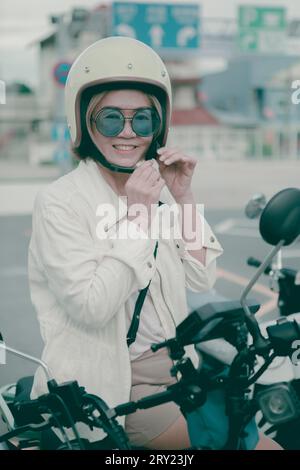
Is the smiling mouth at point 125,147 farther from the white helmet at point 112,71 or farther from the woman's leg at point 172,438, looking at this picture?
the woman's leg at point 172,438

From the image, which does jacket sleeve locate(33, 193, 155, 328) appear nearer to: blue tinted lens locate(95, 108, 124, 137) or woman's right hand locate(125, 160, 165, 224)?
woman's right hand locate(125, 160, 165, 224)

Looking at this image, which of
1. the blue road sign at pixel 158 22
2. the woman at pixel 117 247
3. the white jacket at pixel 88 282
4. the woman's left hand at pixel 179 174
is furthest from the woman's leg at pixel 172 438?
the blue road sign at pixel 158 22

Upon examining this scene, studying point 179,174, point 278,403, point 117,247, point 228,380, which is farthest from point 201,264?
point 278,403

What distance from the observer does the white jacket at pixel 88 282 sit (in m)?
1.34

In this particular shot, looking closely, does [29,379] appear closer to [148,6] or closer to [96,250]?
[96,250]

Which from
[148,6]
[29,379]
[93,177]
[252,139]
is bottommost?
[252,139]

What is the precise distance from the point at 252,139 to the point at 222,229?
25188 mm

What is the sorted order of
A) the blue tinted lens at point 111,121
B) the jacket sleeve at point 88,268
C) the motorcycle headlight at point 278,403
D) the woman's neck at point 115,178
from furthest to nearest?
the woman's neck at point 115,178
the blue tinted lens at point 111,121
the jacket sleeve at point 88,268
the motorcycle headlight at point 278,403

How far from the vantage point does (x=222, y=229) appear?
9.53 metres

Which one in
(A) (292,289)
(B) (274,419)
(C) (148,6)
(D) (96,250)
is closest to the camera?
(B) (274,419)

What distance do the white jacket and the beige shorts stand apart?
7 cm

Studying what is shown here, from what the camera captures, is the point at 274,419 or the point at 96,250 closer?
the point at 274,419
